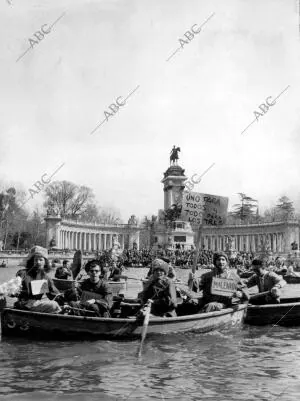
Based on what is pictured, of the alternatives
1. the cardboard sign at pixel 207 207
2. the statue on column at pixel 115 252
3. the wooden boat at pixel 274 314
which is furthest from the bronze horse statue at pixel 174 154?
the wooden boat at pixel 274 314

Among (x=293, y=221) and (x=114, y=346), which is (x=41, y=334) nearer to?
(x=114, y=346)

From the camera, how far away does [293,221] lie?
291ft

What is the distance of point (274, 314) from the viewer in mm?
14203

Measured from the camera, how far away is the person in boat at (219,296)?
41.4 feet

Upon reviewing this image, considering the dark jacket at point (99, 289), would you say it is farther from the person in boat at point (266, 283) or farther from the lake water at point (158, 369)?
the person in boat at point (266, 283)

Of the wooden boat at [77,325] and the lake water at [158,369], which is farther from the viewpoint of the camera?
the wooden boat at [77,325]

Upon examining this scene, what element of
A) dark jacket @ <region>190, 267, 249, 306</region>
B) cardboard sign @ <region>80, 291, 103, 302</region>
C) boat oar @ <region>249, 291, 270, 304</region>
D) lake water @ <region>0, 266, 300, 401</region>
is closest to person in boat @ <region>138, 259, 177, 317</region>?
lake water @ <region>0, 266, 300, 401</region>

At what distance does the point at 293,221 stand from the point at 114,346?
81555 millimetres

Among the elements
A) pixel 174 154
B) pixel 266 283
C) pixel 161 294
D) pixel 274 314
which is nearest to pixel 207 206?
pixel 266 283

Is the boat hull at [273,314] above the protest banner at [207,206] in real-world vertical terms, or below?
below

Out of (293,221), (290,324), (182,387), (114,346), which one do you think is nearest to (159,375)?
(182,387)

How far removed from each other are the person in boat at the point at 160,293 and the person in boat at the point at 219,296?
3.42 feet

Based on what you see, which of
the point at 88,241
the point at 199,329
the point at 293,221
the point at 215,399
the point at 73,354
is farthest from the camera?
the point at 88,241

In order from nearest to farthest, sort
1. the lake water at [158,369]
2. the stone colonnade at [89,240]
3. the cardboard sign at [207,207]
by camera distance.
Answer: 1. the lake water at [158,369]
2. the cardboard sign at [207,207]
3. the stone colonnade at [89,240]
